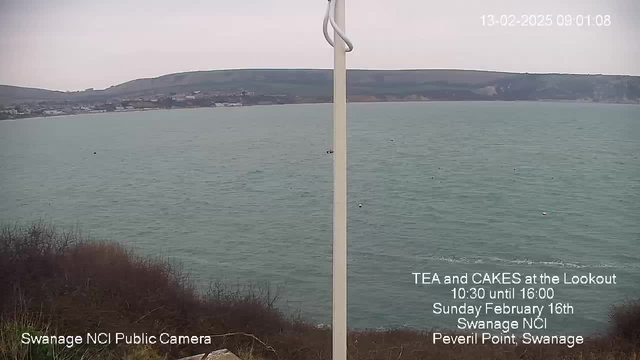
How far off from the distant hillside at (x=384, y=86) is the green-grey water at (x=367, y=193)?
66mm

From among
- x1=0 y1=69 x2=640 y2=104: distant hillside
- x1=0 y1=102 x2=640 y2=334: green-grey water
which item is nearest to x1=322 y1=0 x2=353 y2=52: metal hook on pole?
x1=0 y1=69 x2=640 y2=104: distant hillside

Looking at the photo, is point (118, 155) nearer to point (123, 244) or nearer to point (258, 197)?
point (123, 244)

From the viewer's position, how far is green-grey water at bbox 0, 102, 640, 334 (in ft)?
12.0

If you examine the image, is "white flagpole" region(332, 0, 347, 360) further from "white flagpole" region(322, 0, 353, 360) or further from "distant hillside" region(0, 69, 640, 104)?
"distant hillside" region(0, 69, 640, 104)

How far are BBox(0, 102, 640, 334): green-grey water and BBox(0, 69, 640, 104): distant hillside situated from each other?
66mm

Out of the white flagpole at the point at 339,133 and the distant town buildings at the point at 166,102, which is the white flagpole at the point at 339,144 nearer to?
the white flagpole at the point at 339,133

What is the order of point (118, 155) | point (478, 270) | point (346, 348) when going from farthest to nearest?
point (118, 155), point (478, 270), point (346, 348)

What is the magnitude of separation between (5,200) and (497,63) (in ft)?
8.78

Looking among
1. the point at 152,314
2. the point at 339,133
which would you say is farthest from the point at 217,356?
the point at 339,133

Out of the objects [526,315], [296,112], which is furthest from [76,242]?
[526,315]

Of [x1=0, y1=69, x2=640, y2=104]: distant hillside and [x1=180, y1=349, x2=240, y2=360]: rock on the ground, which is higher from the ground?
[x1=0, y1=69, x2=640, y2=104]: distant hillside

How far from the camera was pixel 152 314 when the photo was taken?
12.3 ft

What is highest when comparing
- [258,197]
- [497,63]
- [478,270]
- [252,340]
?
[497,63]

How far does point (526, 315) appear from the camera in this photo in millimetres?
3646
